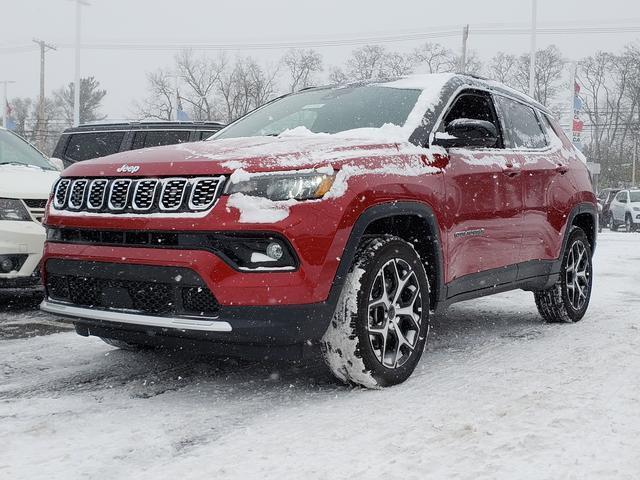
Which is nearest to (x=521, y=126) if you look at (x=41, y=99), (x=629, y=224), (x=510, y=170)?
(x=510, y=170)

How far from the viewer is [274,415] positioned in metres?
3.41

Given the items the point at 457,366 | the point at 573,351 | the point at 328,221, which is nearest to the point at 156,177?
the point at 328,221

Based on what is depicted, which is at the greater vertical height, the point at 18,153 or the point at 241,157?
the point at 18,153

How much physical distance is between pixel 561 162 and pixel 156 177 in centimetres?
345

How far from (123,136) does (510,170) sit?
21.8ft

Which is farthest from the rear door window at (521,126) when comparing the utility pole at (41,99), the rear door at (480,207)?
the utility pole at (41,99)

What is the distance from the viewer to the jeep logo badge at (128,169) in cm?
366

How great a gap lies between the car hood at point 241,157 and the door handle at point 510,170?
1071 mm

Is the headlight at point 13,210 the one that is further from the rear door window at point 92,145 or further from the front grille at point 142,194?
the rear door window at point 92,145

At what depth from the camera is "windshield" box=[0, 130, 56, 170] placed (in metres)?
7.15

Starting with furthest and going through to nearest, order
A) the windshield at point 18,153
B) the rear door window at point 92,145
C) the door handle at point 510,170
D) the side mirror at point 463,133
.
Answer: the rear door window at point 92,145
the windshield at point 18,153
the door handle at point 510,170
the side mirror at point 463,133

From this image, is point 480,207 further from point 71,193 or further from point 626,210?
point 626,210

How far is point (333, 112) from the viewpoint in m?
4.75

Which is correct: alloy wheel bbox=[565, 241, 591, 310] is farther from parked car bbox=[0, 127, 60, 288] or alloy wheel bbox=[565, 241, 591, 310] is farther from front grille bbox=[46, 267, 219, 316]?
parked car bbox=[0, 127, 60, 288]
